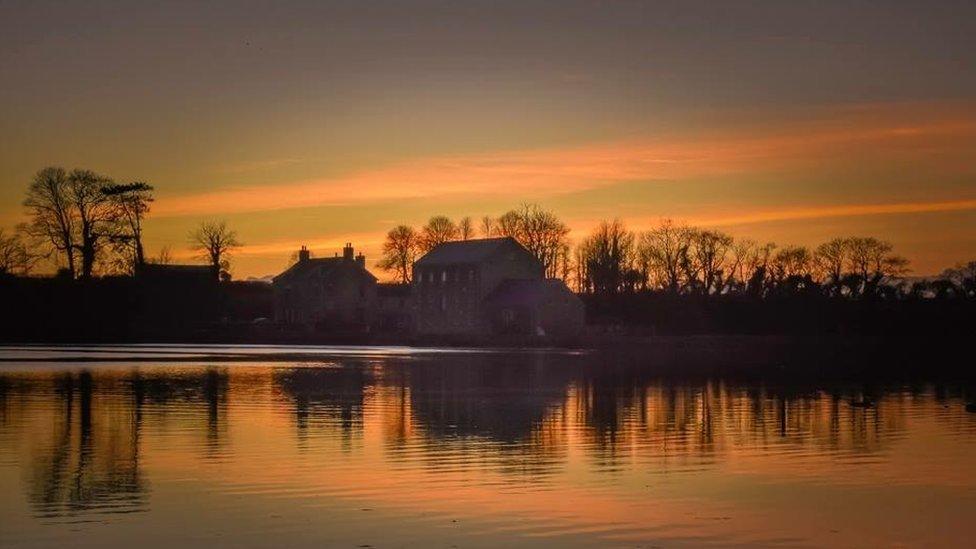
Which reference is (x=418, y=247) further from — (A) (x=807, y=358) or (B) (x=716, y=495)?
(B) (x=716, y=495)

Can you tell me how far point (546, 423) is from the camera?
3588 centimetres

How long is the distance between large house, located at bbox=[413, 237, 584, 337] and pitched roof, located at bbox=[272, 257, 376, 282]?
1433 centimetres

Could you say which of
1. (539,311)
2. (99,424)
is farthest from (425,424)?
(539,311)

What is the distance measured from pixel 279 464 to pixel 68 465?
3.77 m

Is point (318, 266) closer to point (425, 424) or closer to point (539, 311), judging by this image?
point (539, 311)

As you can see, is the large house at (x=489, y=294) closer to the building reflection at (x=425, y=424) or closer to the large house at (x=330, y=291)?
the large house at (x=330, y=291)

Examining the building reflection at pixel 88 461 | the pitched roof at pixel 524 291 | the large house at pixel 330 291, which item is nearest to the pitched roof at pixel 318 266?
the large house at pixel 330 291

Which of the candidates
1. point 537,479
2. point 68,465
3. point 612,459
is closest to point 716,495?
point 537,479

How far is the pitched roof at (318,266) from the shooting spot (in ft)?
499

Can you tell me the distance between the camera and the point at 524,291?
12438 cm

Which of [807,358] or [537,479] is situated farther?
[807,358]

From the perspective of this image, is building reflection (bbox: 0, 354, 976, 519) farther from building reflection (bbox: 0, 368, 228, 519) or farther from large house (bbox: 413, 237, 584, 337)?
large house (bbox: 413, 237, 584, 337)

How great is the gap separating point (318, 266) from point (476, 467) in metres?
129

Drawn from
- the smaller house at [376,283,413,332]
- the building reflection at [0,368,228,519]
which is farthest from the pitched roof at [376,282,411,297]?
the building reflection at [0,368,228,519]
